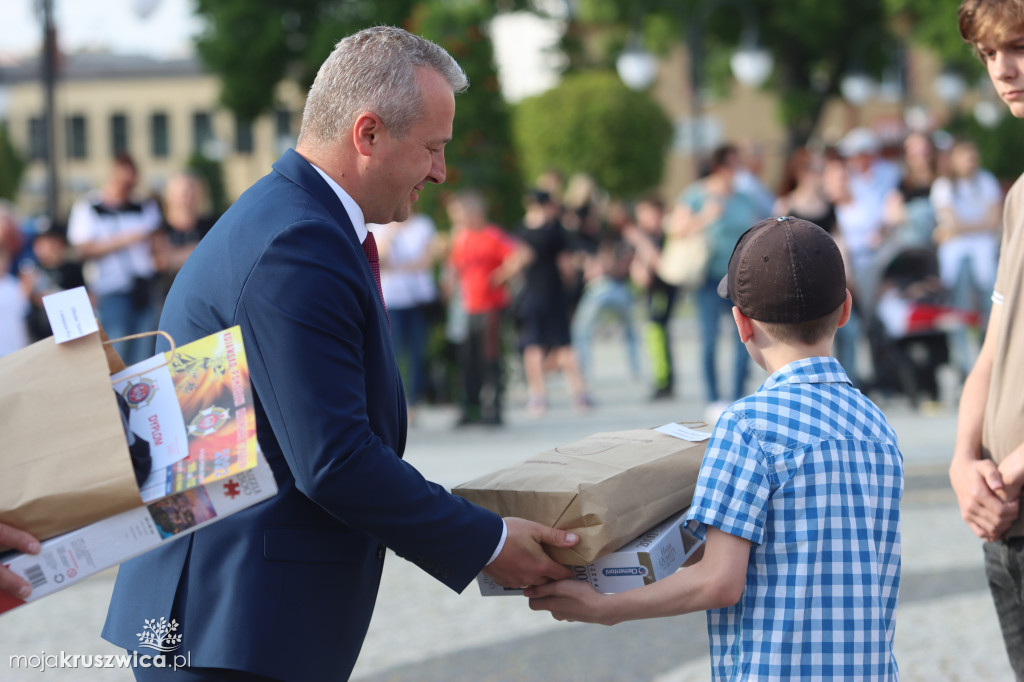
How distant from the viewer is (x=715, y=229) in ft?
31.5

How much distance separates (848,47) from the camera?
3453 cm

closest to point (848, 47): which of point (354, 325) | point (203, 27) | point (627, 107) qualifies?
point (627, 107)

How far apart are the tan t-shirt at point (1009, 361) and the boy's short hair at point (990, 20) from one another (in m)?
0.34

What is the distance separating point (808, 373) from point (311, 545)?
Answer: 102cm

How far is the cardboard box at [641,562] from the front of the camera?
7.56ft

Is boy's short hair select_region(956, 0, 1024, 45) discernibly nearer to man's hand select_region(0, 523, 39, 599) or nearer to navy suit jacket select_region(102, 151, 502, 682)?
navy suit jacket select_region(102, 151, 502, 682)

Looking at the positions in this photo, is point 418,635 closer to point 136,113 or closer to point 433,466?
point 433,466

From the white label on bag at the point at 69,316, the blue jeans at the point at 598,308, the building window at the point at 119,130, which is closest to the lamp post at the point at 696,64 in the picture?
the blue jeans at the point at 598,308

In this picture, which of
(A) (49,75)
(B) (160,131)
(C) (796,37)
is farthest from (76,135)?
(A) (49,75)

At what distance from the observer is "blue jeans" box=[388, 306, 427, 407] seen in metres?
10.3

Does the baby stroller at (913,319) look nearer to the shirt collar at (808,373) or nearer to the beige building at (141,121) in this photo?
the shirt collar at (808,373)

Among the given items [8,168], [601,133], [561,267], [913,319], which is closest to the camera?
[913,319]

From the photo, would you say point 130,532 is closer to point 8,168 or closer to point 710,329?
point 710,329

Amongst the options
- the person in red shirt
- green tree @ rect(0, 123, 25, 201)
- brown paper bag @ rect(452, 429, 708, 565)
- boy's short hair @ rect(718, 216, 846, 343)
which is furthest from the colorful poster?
green tree @ rect(0, 123, 25, 201)
